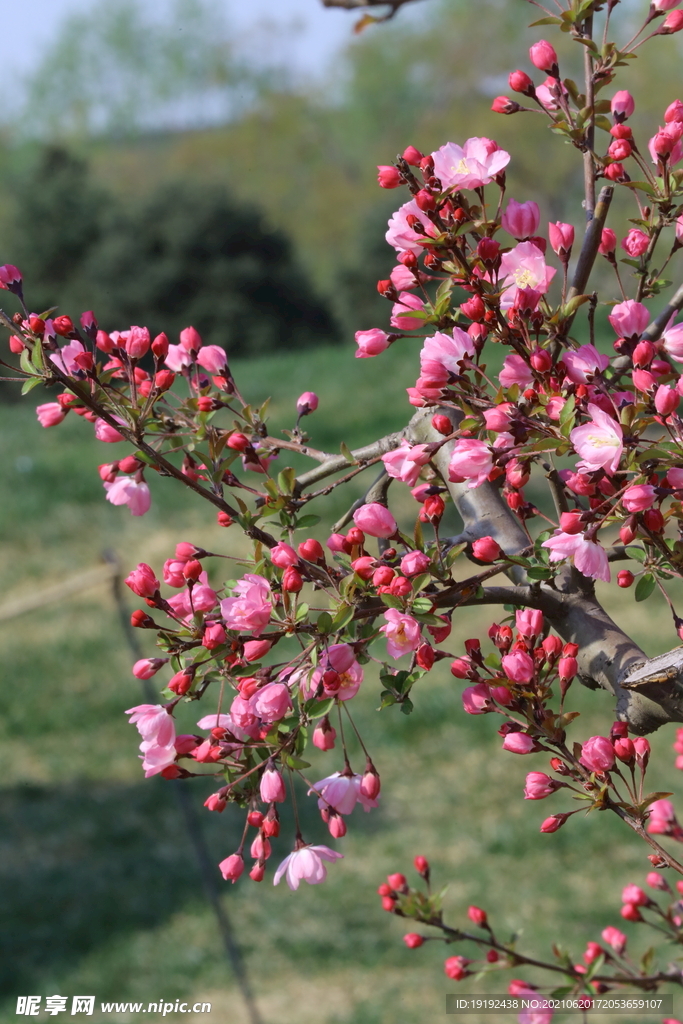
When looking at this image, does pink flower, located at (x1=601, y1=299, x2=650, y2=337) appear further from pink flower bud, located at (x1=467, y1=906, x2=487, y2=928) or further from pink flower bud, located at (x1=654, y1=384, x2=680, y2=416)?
pink flower bud, located at (x1=467, y1=906, x2=487, y2=928)

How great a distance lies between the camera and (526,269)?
4.02 ft

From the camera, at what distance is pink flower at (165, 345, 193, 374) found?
1437 mm

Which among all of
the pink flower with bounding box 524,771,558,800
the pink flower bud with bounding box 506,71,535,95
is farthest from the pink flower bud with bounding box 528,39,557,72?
the pink flower with bounding box 524,771,558,800

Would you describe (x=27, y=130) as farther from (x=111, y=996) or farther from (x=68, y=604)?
(x=111, y=996)

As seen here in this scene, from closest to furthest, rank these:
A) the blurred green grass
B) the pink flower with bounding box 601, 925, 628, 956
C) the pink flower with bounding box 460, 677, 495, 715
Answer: the pink flower with bounding box 460, 677, 495, 715, the pink flower with bounding box 601, 925, 628, 956, the blurred green grass

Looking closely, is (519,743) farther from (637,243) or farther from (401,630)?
(637,243)

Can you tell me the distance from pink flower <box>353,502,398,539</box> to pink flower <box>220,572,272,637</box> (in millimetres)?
132

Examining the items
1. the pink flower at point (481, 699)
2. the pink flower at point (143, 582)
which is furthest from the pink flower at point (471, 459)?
the pink flower at point (143, 582)

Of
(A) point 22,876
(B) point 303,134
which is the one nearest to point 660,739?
(A) point 22,876

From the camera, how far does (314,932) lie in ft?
14.3

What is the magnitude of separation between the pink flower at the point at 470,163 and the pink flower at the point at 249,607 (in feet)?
1.70

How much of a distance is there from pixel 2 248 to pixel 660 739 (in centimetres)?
1507

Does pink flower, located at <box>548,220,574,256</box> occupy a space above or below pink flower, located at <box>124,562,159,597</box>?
above

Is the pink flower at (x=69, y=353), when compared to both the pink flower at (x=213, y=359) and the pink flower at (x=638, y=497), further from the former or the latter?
the pink flower at (x=638, y=497)
